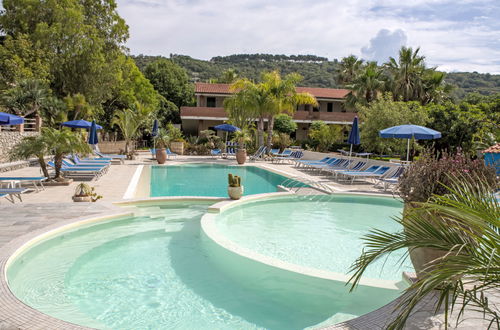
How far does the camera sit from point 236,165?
875 inches

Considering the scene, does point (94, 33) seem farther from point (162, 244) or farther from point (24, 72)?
point (162, 244)

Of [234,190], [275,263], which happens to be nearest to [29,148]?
[234,190]

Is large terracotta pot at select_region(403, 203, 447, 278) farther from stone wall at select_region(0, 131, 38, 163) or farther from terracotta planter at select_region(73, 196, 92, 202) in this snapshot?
stone wall at select_region(0, 131, 38, 163)

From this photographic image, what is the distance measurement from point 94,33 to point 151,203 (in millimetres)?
21898

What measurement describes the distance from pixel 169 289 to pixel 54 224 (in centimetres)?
314

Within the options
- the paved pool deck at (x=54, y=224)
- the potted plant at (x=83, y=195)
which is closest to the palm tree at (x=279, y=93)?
the paved pool deck at (x=54, y=224)

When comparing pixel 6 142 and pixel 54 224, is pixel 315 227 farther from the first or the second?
pixel 6 142

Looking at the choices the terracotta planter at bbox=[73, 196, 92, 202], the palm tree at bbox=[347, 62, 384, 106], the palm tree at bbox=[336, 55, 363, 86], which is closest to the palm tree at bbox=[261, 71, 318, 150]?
the palm tree at bbox=[347, 62, 384, 106]

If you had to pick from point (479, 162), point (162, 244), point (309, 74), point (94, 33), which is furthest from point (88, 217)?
point (309, 74)

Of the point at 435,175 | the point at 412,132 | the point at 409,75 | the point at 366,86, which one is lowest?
the point at 435,175

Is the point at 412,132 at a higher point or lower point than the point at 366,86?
lower

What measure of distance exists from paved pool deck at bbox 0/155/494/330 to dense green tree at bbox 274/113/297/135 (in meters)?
16.1

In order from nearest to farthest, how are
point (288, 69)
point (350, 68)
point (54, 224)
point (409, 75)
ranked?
1. point (54, 224)
2. point (409, 75)
3. point (350, 68)
4. point (288, 69)

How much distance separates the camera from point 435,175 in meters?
4.54
